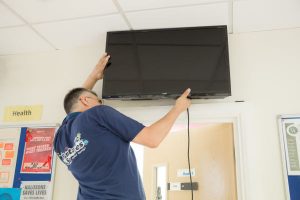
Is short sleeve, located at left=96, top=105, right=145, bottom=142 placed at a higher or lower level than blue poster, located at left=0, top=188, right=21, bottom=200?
higher

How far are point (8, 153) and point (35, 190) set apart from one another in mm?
352

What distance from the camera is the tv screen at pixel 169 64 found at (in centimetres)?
166

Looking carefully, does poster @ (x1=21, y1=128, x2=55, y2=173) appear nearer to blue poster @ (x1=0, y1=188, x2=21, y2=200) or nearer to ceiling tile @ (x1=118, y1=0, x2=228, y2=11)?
blue poster @ (x1=0, y1=188, x2=21, y2=200)

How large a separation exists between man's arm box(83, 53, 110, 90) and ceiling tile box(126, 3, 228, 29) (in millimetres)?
292

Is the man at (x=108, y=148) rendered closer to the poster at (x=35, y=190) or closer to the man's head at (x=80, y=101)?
the man's head at (x=80, y=101)

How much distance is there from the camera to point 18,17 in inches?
69.7

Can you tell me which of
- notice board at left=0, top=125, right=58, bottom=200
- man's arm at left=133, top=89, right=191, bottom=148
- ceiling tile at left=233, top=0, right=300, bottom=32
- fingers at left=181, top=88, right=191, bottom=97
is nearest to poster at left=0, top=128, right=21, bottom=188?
notice board at left=0, top=125, right=58, bottom=200

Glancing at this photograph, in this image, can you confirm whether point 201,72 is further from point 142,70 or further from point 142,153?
point 142,153

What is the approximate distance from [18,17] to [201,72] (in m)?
1.18

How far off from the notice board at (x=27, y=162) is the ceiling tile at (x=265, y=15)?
1374 mm

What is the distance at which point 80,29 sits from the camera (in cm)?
187

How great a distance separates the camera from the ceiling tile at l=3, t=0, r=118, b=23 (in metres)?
1.61

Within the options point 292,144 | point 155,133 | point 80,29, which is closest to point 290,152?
point 292,144

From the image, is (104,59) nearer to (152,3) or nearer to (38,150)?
(152,3)
